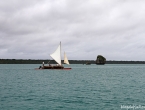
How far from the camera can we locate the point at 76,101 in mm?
28672

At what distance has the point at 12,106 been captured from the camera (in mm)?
25938

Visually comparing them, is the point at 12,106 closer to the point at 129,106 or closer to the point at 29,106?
the point at 29,106

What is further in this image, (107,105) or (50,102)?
(50,102)

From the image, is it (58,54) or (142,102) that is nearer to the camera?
(142,102)

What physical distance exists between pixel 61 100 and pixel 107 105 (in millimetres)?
6276

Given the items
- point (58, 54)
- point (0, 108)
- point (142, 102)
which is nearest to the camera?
point (0, 108)

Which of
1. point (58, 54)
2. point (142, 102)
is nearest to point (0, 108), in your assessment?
point (142, 102)

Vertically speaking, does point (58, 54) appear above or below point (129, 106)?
above

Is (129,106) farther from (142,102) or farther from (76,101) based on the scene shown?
(76,101)

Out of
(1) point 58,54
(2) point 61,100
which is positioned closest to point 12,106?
(2) point 61,100

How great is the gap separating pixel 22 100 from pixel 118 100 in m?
12.2

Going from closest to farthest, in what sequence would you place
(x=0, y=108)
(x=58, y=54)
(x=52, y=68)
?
(x=0, y=108)
(x=58, y=54)
(x=52, y=68)

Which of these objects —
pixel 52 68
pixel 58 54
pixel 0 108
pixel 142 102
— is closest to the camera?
Result: pixel 0 108

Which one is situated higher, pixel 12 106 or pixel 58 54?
pixel 58 54
